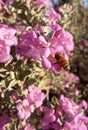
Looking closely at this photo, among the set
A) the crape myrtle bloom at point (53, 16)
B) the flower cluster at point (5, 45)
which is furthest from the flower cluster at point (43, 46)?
the crape myrtle bloom at point (53, 16)

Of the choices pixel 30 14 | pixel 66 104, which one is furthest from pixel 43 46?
pixel 66 104

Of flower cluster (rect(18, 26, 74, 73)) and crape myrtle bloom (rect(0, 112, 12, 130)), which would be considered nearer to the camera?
flower cluster (rect(18, 26, 74, 73))

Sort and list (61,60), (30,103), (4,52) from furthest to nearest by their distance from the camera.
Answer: (30,103), (61,60), (4,52)

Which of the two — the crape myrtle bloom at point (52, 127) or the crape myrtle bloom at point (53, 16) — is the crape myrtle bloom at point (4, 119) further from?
the crape myrtle bloom at point (53, 16)

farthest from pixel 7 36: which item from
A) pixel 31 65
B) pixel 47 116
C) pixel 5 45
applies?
pixel 47 116

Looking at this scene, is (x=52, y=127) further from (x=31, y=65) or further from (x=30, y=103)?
(x=31, y=65)

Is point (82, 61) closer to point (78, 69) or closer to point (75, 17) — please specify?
point (78, 69)

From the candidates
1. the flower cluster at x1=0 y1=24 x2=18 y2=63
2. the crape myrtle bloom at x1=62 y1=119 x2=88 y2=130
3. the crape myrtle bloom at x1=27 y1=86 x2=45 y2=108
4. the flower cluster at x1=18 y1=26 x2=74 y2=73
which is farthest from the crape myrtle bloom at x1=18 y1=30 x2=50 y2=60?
the crape myrtle bloom at x1=62 y1=119 x2=88 y2=130

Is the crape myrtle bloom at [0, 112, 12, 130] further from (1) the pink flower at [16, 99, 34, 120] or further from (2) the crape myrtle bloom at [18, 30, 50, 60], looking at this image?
(2) the crape myrtle bloom at [18, 30, 50, 60]
